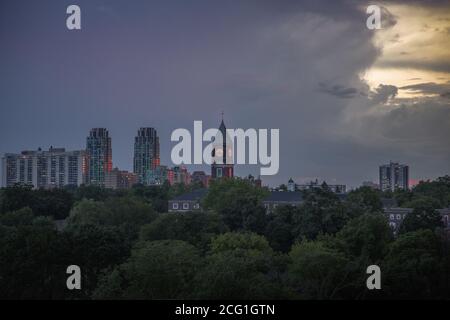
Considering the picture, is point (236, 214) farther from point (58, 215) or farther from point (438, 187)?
point (438, 187)

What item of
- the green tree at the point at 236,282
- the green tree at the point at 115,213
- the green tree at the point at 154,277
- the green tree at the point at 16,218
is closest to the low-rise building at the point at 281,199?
the green tree at the point at 115,213

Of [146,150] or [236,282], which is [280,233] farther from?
[146,150]

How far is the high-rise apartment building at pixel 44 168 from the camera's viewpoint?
43781 mm

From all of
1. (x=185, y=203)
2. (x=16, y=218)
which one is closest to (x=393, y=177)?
(x=185, y=203)

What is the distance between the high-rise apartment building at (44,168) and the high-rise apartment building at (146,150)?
457 cm

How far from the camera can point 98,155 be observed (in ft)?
169

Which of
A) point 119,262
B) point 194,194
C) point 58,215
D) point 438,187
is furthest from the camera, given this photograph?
point 438,187

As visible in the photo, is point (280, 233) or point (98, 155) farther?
point (98, 155)

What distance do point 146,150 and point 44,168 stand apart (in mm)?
8508

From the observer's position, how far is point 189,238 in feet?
75.2

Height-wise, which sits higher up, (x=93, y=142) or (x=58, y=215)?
(x=93, y=142)

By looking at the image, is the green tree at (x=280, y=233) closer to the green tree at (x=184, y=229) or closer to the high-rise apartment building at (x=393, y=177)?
the green tree at (x=184, y=229)
